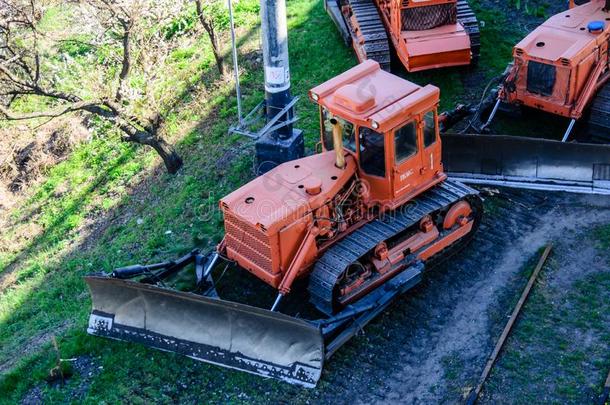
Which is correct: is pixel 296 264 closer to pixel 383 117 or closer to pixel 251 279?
pixel 251 279

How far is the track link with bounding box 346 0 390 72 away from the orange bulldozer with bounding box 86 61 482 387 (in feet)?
15.2

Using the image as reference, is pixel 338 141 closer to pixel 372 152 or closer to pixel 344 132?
pixel 344 132

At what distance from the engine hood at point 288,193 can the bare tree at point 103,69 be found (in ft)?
16.3

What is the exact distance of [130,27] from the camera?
15062 millimetres

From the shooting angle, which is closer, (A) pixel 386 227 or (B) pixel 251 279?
(A) pixel 386 227

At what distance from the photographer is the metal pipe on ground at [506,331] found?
9438 mm

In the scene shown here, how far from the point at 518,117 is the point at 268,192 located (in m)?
6.03

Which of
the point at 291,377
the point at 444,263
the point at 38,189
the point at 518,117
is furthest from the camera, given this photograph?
the point at 38,189

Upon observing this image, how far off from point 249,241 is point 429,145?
2.91 m

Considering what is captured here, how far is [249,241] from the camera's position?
10.5 meters

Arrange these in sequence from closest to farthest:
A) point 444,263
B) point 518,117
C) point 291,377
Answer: point 291,377, point 444,263, point 518,117

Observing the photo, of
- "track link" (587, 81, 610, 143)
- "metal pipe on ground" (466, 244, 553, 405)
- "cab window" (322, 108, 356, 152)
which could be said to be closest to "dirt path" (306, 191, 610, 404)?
"metal pipe on ground" (466, 244, 553, 405)

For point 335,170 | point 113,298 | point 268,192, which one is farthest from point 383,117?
point 113,298

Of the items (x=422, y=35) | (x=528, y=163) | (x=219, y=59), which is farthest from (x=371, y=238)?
(x=219, y=59)
